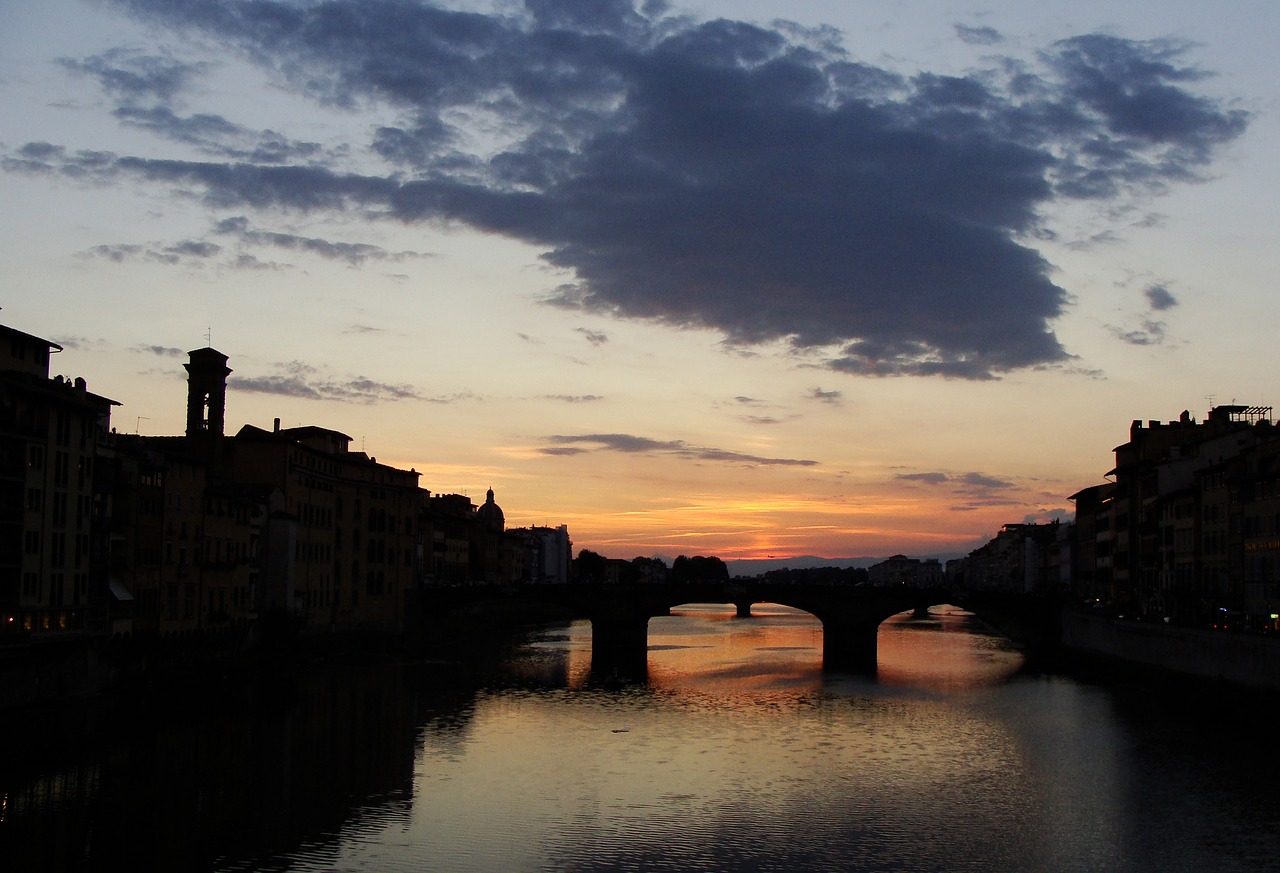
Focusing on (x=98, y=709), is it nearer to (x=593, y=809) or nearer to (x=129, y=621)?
(x=129, y=621)

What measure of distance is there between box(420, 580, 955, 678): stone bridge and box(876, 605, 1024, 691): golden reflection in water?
3.40m

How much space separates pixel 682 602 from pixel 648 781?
57665mm

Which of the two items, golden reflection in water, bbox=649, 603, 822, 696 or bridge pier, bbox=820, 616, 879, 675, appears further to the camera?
bridge pier, bbox=820, 616, 879, 675

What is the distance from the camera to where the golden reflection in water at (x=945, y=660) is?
261ft

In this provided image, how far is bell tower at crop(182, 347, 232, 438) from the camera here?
8400 centimetres

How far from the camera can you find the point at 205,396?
84500mm

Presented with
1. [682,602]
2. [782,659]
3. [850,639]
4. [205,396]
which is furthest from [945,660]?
[205,396]

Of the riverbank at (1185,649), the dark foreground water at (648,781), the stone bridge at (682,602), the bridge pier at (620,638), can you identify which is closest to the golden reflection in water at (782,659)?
the bridge pier at (620,638)

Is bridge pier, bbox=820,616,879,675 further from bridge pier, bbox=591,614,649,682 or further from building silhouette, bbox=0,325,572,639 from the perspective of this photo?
building silhouette, bbox=0,325,572,639

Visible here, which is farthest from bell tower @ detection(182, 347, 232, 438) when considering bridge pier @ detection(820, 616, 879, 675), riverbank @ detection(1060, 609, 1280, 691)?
riverbank @ detection(1060, 609, 1280, 691)

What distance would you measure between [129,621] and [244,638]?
49.3ft

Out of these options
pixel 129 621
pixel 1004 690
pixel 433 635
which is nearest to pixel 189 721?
pixel 129 621

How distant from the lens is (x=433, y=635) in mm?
107812

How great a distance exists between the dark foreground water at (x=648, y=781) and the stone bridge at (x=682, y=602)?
Answer: 25672 mm
